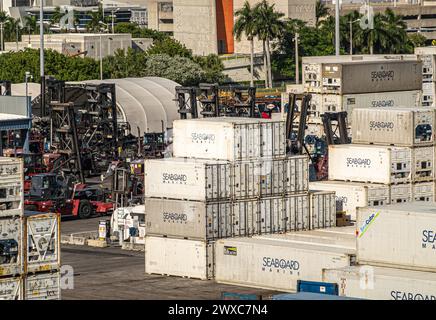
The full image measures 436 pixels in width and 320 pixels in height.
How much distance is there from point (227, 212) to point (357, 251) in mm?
10849

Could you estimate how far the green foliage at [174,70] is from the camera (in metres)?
180

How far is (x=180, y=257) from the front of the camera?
218ft

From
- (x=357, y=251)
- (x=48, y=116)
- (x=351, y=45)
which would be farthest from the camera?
(x=351, y=45)

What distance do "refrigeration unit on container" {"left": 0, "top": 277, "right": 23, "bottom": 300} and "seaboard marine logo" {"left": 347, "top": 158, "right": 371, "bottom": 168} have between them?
117ft

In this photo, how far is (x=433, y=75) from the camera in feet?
368

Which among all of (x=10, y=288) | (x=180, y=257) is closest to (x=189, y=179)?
(x=180, y=257)

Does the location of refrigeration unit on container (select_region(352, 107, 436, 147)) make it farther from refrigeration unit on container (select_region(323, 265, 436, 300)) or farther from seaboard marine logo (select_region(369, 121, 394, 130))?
refrigeration unit on container (select_region(323, 265, 436, 300))

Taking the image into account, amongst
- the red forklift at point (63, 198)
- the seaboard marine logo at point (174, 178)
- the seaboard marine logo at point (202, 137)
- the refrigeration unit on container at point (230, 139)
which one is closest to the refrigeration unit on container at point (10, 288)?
the seaboard marine logo at point (174, 178)

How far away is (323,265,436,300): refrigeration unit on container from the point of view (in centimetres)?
5100

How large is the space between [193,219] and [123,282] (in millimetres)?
4381

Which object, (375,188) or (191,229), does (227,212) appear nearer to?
(191,229)

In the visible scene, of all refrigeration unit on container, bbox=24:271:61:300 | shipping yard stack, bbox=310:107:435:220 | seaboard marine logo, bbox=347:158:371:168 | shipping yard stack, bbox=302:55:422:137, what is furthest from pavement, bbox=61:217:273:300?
shipping yard stack, bbox=302:55:422:137

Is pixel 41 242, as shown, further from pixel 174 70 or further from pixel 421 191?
pixel 174 70
